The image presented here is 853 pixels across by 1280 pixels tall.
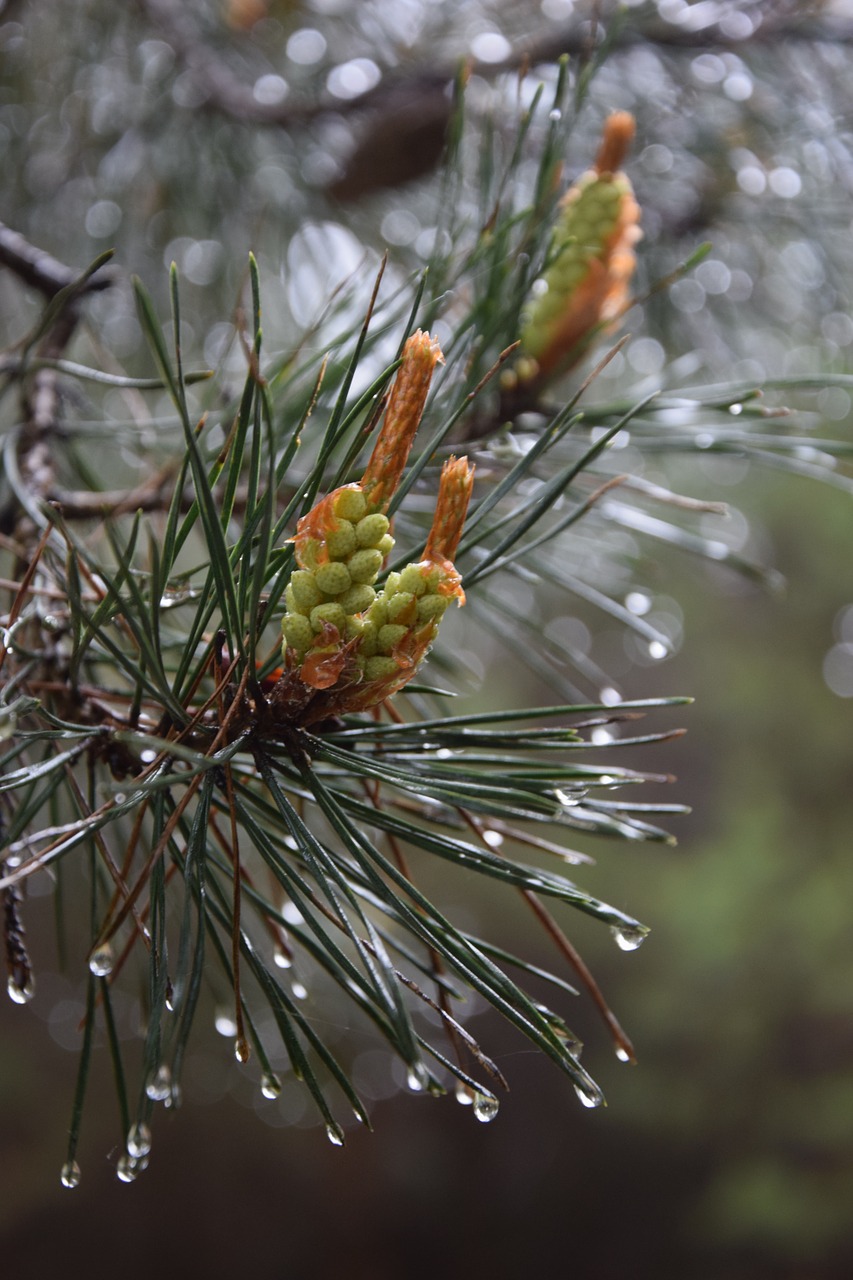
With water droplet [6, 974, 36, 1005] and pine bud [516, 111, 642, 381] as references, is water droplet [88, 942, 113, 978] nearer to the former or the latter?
water droplet [6, 974, 36, 1005]

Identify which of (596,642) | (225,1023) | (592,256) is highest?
(592,256)

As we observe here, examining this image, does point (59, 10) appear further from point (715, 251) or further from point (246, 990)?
point (246, 990)

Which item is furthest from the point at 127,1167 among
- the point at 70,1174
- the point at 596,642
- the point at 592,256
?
the point at 596,642

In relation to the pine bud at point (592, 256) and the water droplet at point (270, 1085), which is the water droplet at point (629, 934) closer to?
the water droplet at point (270, 1085)

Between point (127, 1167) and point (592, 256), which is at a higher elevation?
point (592, 256)

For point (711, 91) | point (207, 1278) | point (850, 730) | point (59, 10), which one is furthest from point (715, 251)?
point (207, 1278)

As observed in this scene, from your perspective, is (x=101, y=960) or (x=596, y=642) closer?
(x=101, y=960)

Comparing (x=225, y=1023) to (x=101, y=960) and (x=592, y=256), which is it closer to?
(x=101, y=960)
